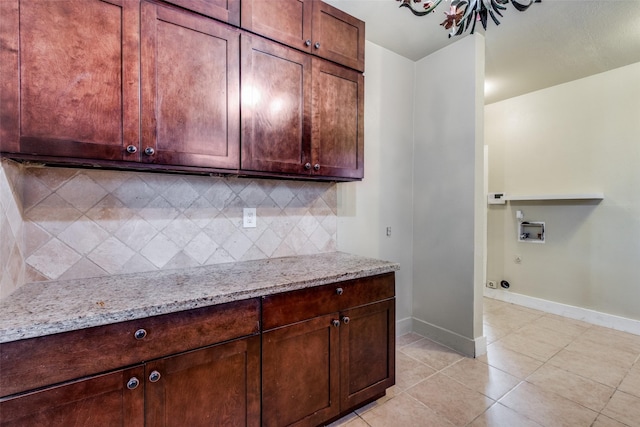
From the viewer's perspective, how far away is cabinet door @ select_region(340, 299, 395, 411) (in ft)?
5.64

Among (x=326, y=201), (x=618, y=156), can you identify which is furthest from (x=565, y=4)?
(x=326, y=201)

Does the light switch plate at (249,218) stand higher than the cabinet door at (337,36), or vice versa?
the cabinet door at (337,36)

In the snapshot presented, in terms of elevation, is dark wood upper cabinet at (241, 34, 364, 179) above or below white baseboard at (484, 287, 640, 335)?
above

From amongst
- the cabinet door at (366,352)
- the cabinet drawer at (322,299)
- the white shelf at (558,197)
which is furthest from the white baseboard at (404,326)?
the white shelf at (558,197)

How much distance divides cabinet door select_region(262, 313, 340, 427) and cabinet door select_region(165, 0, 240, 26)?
1.65m

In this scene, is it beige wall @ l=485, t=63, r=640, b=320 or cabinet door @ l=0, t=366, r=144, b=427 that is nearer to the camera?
cabinet door @ l=0, t=366, r=144, b=427

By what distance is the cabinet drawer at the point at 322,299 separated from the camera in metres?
1.45

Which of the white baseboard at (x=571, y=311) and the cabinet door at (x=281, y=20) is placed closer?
the cabinet door at (x=281, y=20)

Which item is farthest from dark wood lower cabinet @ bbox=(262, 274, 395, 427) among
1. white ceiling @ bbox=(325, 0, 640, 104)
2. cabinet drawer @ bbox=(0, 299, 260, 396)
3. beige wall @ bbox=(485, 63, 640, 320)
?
beige wall @ bbox=(485, 63, 640, 320)

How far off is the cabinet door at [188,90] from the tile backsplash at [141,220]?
35 cm

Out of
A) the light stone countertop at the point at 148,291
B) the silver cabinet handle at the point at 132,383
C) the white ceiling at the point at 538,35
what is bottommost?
the silver cabinet handle at the point at 132,383

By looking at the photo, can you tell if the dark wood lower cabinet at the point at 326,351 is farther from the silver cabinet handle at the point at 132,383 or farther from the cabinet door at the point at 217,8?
the cabinet door at the point at 217,8

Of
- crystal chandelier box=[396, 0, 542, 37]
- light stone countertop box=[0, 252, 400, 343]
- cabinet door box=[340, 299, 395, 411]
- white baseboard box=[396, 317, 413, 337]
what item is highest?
crystal chandelier box=[396, 0, 542, 37]

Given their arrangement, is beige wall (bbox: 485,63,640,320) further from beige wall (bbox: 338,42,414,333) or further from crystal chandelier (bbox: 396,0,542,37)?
crystal chandelier (bbox: 396,0,542,37)
